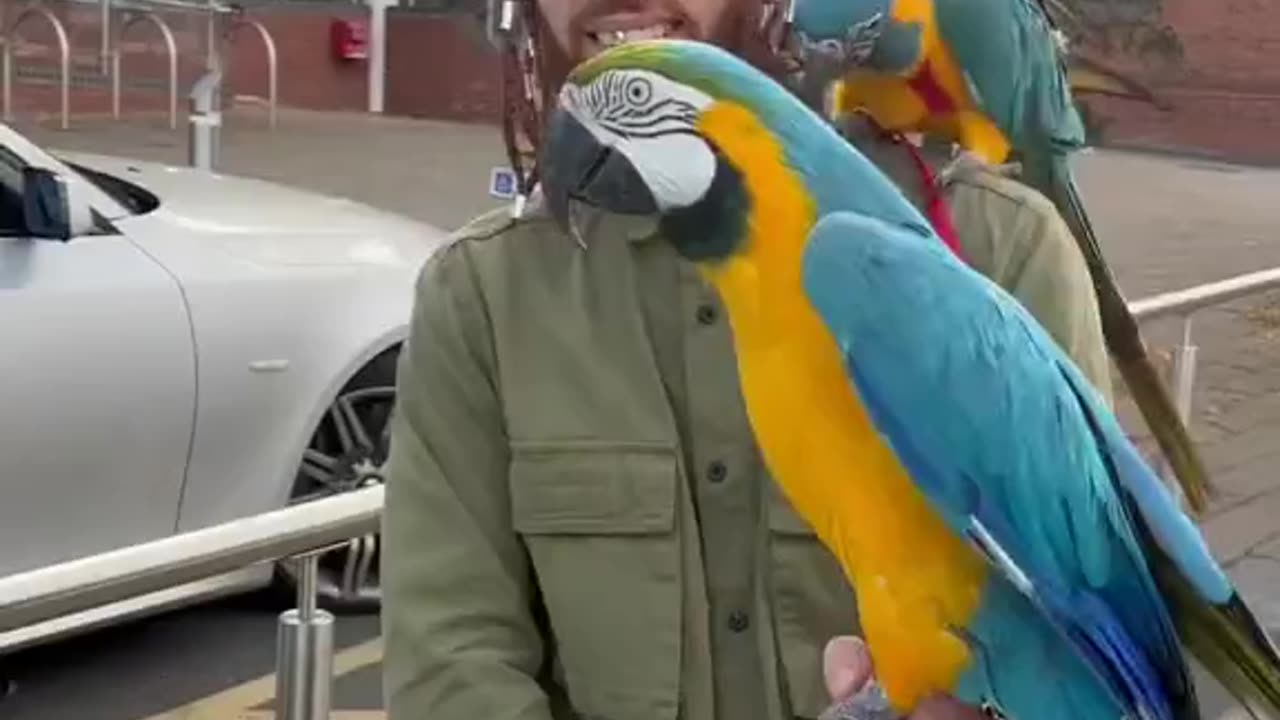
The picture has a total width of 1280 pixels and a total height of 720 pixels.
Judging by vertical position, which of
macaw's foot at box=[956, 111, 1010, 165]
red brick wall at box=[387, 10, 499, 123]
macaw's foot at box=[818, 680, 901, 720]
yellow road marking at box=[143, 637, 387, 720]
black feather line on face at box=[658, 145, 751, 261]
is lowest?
red brick wall at box=[387, 10, 499, 123]

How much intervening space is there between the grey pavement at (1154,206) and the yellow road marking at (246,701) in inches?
4.3

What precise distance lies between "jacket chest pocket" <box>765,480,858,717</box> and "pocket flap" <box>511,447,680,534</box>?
95 millimetres

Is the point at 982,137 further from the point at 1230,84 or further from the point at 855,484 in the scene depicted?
the point at 1230,84

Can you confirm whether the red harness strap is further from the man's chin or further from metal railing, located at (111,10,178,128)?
metal railing, located at (111,10,178,128)

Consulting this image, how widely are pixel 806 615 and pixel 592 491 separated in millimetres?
210

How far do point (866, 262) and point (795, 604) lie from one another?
19.2 inches

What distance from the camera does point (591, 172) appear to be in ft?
4.40

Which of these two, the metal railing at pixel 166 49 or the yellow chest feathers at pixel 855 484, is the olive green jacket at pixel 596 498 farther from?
the metal railing at pixel 166 49

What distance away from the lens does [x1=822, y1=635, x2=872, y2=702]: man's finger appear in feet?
4.76

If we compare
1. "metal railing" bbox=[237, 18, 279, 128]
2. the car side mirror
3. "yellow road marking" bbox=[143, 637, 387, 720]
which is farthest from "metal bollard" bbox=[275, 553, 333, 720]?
"metal railing" bbox=[237, 18, 279, 128]

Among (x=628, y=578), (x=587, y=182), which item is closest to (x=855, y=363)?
(x=587, y=182)

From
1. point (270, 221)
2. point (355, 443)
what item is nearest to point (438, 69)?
point (270, 221)

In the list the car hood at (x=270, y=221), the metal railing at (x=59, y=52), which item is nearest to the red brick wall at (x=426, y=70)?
the metal railing at (x=59, y=52)

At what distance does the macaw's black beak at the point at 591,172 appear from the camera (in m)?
1.33
